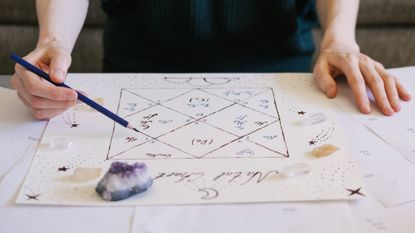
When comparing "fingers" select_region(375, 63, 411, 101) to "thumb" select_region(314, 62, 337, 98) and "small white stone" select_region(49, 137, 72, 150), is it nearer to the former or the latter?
"thumb" select_region(314, 62, 337, 98)

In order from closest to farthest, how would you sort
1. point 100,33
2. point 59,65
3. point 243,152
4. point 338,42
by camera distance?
point 243,152 → point 59,65 → point 338,42 → point 100,33

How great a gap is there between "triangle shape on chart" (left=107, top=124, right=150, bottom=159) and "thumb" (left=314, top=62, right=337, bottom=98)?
30 centimetres

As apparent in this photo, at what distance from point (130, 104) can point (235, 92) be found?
0.54 ft

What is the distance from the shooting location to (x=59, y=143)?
2.30 ft

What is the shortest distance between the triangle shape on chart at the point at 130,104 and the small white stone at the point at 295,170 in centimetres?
25

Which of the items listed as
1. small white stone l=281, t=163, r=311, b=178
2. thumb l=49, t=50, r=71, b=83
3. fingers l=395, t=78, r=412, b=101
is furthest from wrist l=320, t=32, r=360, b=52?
thumb l=49, t=50, r=71, b=83

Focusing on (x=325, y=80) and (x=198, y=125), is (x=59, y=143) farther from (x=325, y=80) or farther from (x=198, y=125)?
(x=325, y=80)

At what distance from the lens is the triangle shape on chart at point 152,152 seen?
672 mm

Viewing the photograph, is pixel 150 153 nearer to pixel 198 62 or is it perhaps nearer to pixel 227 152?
pixel 227 152

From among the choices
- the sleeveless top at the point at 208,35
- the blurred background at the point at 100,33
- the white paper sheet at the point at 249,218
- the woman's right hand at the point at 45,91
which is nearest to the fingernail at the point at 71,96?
the woman's right hand at the point at 45,91

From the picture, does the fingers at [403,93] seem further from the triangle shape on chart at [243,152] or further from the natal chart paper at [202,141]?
the triangle shape on chart at [243,152]

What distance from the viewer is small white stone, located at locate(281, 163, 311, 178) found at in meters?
0.64

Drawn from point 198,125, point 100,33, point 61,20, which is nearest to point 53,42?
point 61,20

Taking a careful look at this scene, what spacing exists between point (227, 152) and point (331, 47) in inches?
13.6
